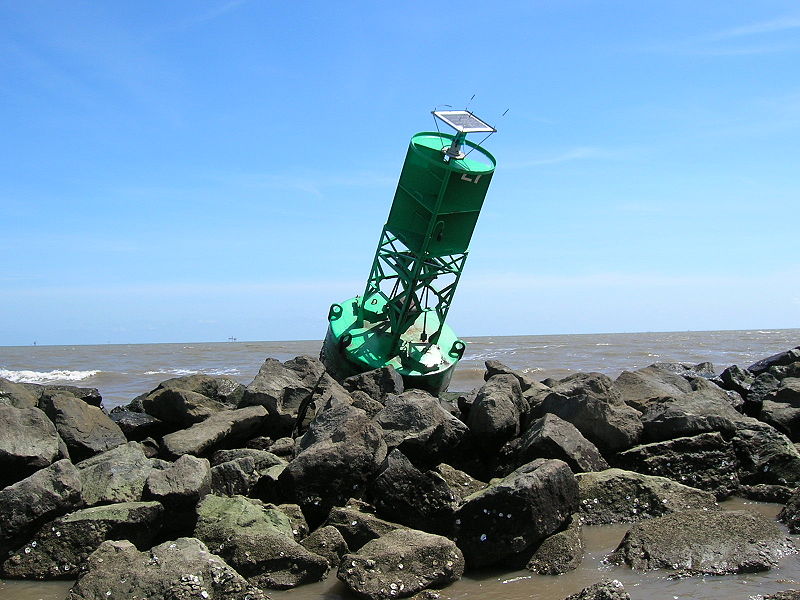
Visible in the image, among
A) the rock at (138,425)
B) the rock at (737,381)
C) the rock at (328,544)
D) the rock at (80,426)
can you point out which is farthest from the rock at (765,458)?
the rock at (138,425)

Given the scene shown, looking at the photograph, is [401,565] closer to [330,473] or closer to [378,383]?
[330,473]

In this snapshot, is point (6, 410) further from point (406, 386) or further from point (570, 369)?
point (570, 369)

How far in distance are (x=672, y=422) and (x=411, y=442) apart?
2.69 meters

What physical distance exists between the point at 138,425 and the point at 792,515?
6634mm

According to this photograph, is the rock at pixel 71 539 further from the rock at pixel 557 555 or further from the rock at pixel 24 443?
the rock at pixel 557 555

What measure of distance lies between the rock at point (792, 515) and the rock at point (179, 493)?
425 cm

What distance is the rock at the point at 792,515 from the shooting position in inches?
214

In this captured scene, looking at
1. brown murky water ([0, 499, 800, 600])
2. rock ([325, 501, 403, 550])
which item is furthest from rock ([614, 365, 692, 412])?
rock ([325, 501, 403, 550])

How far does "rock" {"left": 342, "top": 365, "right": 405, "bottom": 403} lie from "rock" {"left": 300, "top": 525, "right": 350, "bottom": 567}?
171 inches

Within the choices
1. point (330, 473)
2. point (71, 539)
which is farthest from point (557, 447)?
point (71, 539)

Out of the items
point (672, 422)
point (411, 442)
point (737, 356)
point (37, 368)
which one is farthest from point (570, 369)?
point (37, 368)

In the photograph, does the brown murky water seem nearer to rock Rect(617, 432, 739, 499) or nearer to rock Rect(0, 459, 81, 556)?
rock Rect(0, 459, 81, 556)

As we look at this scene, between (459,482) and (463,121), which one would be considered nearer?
(459,482)

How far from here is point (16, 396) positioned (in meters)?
8.52
